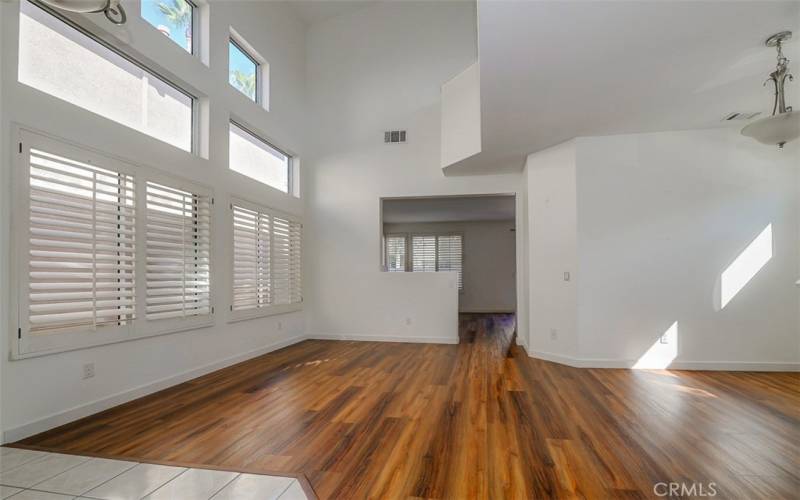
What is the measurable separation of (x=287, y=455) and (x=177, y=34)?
3.89m

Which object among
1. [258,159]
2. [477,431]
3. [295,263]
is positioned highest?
[258,159]

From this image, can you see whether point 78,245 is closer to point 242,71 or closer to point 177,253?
point 177,253

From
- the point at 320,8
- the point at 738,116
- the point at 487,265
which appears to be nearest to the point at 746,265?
the point at 738,116

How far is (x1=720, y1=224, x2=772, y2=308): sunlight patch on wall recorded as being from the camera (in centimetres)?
398

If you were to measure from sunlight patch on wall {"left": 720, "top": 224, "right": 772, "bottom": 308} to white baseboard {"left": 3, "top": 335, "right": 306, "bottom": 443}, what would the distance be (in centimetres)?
531

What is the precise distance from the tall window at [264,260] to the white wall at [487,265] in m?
A: 6.01

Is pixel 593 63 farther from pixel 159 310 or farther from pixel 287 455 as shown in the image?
pixel 159 310

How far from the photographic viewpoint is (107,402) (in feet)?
9.34

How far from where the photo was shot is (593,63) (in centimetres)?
275

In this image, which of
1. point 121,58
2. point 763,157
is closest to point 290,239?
point 121,58

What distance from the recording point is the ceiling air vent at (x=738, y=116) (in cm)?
365

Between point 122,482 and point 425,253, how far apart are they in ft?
31.2
